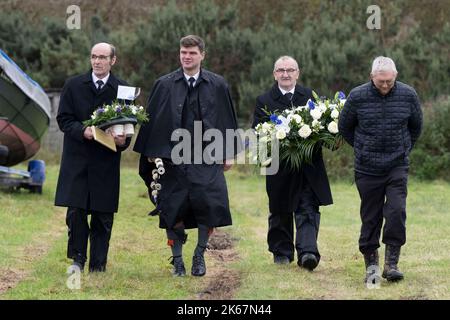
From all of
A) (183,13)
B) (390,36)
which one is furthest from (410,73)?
(183,13)

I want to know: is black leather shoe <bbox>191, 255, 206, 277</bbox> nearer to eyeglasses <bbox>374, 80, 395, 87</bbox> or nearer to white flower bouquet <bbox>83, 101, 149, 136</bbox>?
white flower bouquet <bbox>83, 101, 149, 136</bbox>

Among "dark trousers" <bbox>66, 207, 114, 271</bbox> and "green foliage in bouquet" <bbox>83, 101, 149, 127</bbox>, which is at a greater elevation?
"green foliage in bouquet" <bbox>83, 101, 149, 127</bbox>

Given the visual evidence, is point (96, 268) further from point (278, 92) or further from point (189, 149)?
point (278, 92)

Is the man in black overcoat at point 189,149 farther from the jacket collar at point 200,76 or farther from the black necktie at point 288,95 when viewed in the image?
the black necktie at point 288,95

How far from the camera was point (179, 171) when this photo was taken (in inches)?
373

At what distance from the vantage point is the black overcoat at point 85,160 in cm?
955

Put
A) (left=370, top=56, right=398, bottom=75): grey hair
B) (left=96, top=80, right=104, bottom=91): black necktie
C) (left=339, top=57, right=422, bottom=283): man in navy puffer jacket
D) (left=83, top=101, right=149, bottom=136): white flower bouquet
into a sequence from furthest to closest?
(left=96, top=80, right=104, bottom=91): black necktie, (left=83, top=101, right=149, bottom=136): white flower bouquet, (left=339, top=57, right=422, bottom=283): man in navy puffer jacket, (left=370, top=56, right=398, bottom=75): grey hair

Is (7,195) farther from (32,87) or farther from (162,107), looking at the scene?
(162,107)

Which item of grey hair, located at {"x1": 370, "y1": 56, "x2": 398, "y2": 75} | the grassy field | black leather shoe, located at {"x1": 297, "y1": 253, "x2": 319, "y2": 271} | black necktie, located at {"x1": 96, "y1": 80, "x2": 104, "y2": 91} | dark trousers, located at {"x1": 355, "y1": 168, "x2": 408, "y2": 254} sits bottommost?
the grassy field

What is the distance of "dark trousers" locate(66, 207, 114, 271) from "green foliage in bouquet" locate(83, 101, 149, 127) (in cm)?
95

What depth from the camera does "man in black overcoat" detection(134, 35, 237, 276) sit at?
9461 mm

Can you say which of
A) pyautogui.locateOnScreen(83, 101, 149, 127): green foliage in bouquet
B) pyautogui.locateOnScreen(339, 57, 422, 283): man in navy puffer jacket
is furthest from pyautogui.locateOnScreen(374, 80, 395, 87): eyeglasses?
pyautogui.locateOnScreen(83, 101, 149, 127): green foliage in bouquet

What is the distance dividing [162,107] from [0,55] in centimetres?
759
